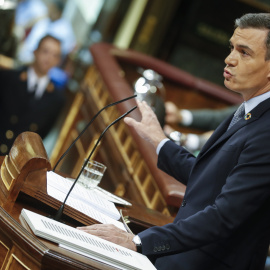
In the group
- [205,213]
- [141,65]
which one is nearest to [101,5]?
[141,65]

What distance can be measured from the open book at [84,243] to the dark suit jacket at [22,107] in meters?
3.00

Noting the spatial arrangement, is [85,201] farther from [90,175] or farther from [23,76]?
[23,76]

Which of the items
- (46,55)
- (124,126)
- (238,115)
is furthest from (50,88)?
(238,115)

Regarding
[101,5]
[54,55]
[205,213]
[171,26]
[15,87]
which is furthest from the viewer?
[101,5]

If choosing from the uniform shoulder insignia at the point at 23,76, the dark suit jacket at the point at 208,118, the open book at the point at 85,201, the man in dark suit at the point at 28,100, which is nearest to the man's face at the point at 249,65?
the open book at the point at 85,201

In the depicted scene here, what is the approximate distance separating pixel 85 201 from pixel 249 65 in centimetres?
73

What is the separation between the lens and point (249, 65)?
1.96 m

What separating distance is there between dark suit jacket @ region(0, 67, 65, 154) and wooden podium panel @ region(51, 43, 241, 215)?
1.07ft

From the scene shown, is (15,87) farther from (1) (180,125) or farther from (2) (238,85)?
(2) (238,85)

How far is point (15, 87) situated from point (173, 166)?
9.18 feet

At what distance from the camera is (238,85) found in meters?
1.98

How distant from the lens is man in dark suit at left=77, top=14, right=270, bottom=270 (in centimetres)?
178

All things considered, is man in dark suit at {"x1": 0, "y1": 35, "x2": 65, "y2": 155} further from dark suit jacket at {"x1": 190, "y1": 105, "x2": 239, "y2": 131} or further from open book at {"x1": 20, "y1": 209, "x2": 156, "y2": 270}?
open book at {"x1": 20, "y1": 209, "x2": 156, "y2": 270}

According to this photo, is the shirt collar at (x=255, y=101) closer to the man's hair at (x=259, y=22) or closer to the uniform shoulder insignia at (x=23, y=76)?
the man's hair at (x=259, y=22)
